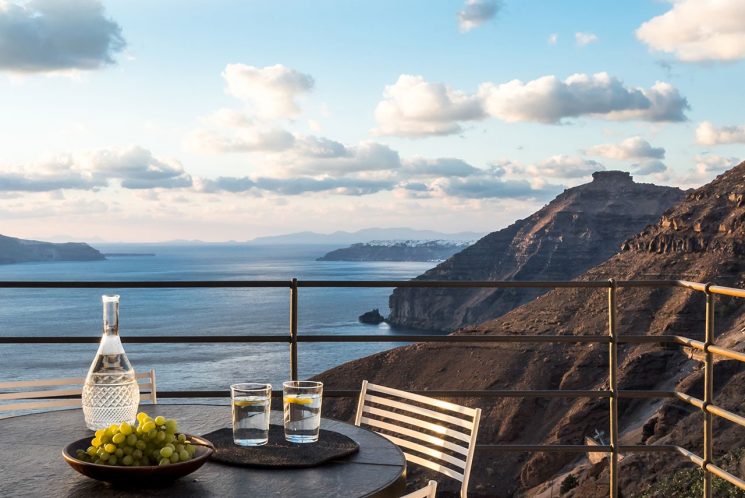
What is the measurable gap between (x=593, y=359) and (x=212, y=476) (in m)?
56.3

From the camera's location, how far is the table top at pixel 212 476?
1.76 meters

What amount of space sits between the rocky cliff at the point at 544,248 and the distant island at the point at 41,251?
94295mm

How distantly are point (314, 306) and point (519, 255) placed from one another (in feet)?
92.9

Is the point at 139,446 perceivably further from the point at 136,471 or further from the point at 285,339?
the point at 285,339

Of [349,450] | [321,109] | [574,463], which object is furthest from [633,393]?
[321,109]

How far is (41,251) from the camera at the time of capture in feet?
579

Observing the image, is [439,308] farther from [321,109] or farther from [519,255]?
[321,109]

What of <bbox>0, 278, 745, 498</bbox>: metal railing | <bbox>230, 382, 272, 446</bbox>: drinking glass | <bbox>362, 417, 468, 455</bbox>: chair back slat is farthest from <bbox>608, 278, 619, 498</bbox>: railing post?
<bbox>230, 382, 272, 446</bbox>: drinking glass

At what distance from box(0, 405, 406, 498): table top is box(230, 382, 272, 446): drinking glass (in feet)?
0.46

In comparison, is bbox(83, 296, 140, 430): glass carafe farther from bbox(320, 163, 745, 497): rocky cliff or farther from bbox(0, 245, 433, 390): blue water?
bbox(0, 245, 433, 390): blue water

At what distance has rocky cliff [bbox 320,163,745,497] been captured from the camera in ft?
151

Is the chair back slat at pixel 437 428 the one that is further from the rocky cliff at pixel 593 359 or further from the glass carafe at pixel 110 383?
the rocky cliff at pixel 593 359

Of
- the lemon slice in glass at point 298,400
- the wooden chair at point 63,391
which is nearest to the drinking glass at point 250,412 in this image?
the lemon slice in glass at point 298,400

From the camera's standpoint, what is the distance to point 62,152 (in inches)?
3553
